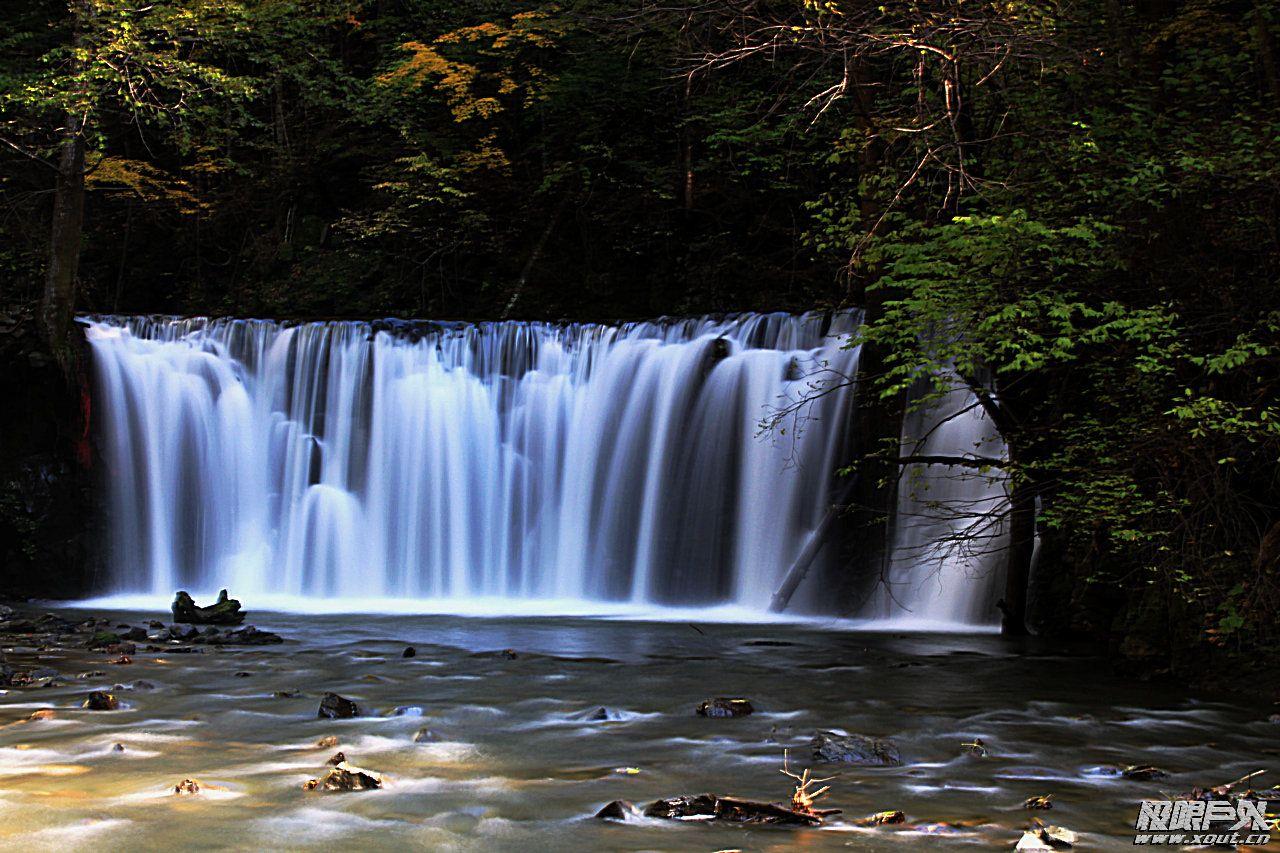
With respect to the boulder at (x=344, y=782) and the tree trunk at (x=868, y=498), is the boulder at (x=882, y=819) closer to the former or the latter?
the boulder at (x=344, y=782)

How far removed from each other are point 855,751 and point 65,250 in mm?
14951

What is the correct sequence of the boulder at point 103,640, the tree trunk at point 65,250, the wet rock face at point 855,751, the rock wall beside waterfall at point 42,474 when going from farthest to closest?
the tree trunk at point 65,250
the rock wall beside waterfall at point 42,474
the boulder at point 103,640
the wet rock face at point 855,751

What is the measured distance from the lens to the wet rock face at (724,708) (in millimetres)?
7688

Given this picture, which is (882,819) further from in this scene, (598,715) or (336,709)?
(336,709)

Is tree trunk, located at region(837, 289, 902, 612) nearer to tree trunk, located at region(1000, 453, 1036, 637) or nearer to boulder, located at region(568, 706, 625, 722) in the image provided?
tree trunk, located at region(1000, 453, 1036, 637)

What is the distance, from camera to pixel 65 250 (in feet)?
55.5

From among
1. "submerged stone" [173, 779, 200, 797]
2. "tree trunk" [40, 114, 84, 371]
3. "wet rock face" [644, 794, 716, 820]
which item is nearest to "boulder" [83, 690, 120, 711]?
"submerged stone" [173, 779, 200, 797]

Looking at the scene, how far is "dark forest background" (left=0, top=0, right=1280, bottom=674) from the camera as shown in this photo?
801 centimetres

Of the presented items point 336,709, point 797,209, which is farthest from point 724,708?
point 797,209

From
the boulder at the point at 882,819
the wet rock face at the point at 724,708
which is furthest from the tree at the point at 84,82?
the boulder at the point at 882,819

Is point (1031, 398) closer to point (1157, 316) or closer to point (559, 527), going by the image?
point (1157, 316)

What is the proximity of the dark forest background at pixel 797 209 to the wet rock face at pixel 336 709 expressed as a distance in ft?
15.4

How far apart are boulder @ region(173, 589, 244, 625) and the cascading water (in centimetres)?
339

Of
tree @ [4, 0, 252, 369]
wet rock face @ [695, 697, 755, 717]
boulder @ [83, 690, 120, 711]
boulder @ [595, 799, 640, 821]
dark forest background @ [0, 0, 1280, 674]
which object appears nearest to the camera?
boulder @ [595, 799, 640, 821]
